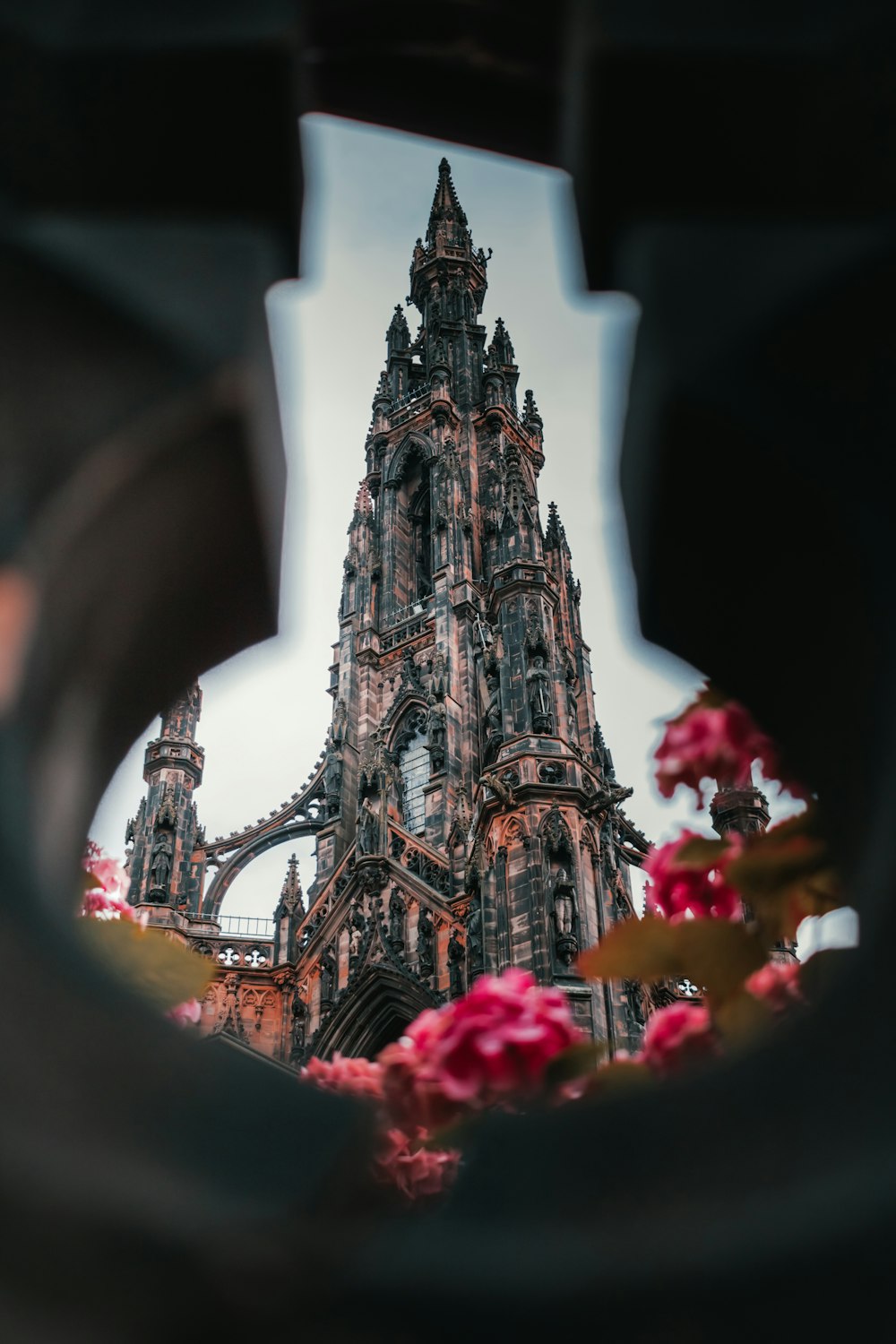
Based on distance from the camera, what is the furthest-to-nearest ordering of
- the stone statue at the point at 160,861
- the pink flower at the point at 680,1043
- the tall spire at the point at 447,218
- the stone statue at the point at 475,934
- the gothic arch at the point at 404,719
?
the tall spire at the point at 447,218 → the gothic arch at the point at 404,719 → the stone statue at the point at 160,861 → the stone statue at the point at 475,934 → the pink flower at the point at 680,1043

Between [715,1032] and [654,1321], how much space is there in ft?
1.51

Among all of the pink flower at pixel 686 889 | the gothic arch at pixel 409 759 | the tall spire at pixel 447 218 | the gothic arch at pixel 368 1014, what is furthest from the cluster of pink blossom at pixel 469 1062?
the tall spire at pixel 447 218

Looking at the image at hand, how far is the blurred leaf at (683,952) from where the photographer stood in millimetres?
1422

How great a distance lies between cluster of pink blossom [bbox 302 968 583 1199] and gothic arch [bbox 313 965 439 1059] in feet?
56.5

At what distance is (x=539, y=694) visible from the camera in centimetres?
1683

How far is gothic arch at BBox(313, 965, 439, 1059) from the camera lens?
1820 centimetres

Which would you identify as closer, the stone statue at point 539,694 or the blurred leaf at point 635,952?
the blurred leaf at point 635,952

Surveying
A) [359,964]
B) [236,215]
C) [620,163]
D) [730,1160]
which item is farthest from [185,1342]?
[359,964]

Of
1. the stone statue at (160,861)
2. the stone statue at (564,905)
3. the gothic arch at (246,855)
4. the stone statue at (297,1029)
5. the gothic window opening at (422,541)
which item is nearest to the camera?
the stone statue at (564,905)

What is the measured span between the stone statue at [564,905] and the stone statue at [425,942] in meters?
4.45

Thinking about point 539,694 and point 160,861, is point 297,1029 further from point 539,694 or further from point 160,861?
point 539,694

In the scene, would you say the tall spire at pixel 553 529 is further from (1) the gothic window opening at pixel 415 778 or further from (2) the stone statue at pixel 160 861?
(2) the stone statue at pixel 160 861

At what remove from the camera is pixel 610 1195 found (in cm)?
107

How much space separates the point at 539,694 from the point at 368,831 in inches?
191
